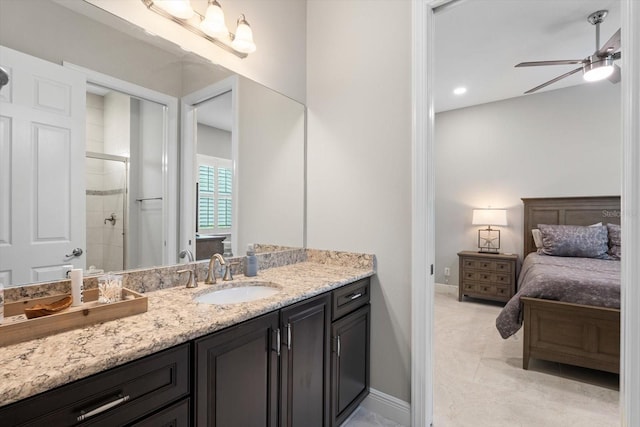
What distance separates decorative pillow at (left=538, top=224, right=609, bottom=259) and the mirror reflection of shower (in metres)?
4.28

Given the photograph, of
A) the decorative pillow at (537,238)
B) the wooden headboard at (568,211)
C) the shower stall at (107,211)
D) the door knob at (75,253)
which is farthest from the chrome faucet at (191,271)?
the wooden headboard at (568,211)

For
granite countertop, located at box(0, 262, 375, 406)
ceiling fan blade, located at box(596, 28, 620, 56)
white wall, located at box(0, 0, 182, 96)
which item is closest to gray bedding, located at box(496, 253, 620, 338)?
ceiling fan blade, located at box(596, 28, 620, 56)

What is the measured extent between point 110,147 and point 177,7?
74cm

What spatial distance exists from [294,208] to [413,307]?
3.48ft

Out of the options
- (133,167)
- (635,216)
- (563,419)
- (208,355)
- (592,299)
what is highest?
(133,167)

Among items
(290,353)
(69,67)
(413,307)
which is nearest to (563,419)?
(413,307)

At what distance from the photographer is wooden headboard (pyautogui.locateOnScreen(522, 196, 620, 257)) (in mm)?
3791

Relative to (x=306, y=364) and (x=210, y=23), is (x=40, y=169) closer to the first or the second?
(x=210, y=23)

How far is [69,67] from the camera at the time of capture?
46.9 inches

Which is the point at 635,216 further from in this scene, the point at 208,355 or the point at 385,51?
the point at 208,355

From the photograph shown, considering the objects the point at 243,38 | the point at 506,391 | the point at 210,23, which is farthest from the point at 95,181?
the point at 506,391

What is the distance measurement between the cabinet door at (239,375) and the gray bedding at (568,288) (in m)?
2.21

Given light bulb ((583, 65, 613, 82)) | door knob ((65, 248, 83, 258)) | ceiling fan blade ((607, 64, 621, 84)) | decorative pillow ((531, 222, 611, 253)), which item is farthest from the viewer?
decorative pillow ((531, 222, 611, 253))

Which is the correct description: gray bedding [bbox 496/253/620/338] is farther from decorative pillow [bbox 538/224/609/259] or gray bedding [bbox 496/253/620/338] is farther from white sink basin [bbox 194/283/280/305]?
white sink basin [bbox 194/283/280/305]
